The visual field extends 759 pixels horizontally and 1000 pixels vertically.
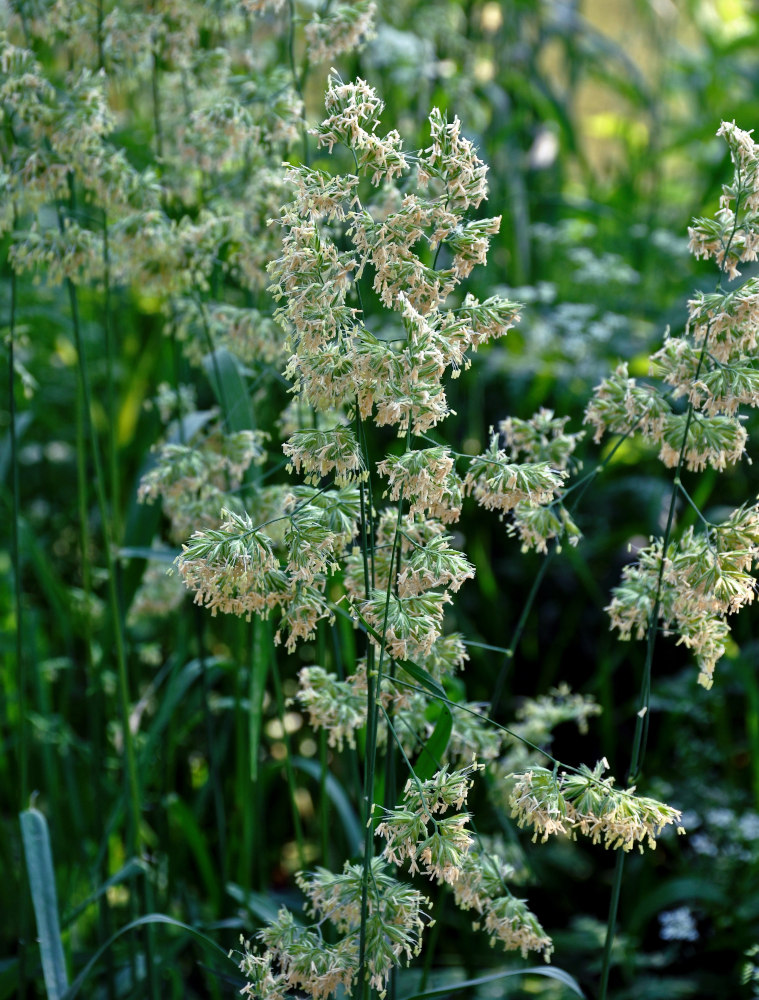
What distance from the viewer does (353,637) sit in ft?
4.39

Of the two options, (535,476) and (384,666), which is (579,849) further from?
(535,476)

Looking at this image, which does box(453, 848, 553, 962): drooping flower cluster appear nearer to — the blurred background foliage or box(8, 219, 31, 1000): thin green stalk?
the blurred background foliage

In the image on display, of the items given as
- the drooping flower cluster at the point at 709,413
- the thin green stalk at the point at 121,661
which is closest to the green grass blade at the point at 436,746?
the drooping flower cluster at the point at 709,413

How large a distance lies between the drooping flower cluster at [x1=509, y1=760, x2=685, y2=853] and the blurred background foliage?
37 centimetres

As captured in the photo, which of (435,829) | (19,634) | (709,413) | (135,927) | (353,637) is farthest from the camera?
(353,637)

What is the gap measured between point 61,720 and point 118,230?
0.95 meters

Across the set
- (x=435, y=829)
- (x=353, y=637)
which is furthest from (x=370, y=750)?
(x=353, y=637)

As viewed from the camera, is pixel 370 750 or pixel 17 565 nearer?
pixel 370 750

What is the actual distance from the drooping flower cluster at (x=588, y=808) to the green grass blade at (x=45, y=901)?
0.56 meters

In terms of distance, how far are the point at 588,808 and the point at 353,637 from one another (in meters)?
0.56

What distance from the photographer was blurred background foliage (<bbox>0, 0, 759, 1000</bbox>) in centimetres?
142

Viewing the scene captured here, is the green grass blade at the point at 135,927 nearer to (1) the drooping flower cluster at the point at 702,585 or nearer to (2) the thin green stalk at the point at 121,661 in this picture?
(2) the thin green stalk at the point at 121,661

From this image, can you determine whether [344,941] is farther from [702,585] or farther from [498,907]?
[702,585]

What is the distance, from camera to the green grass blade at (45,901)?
1.09 metres
